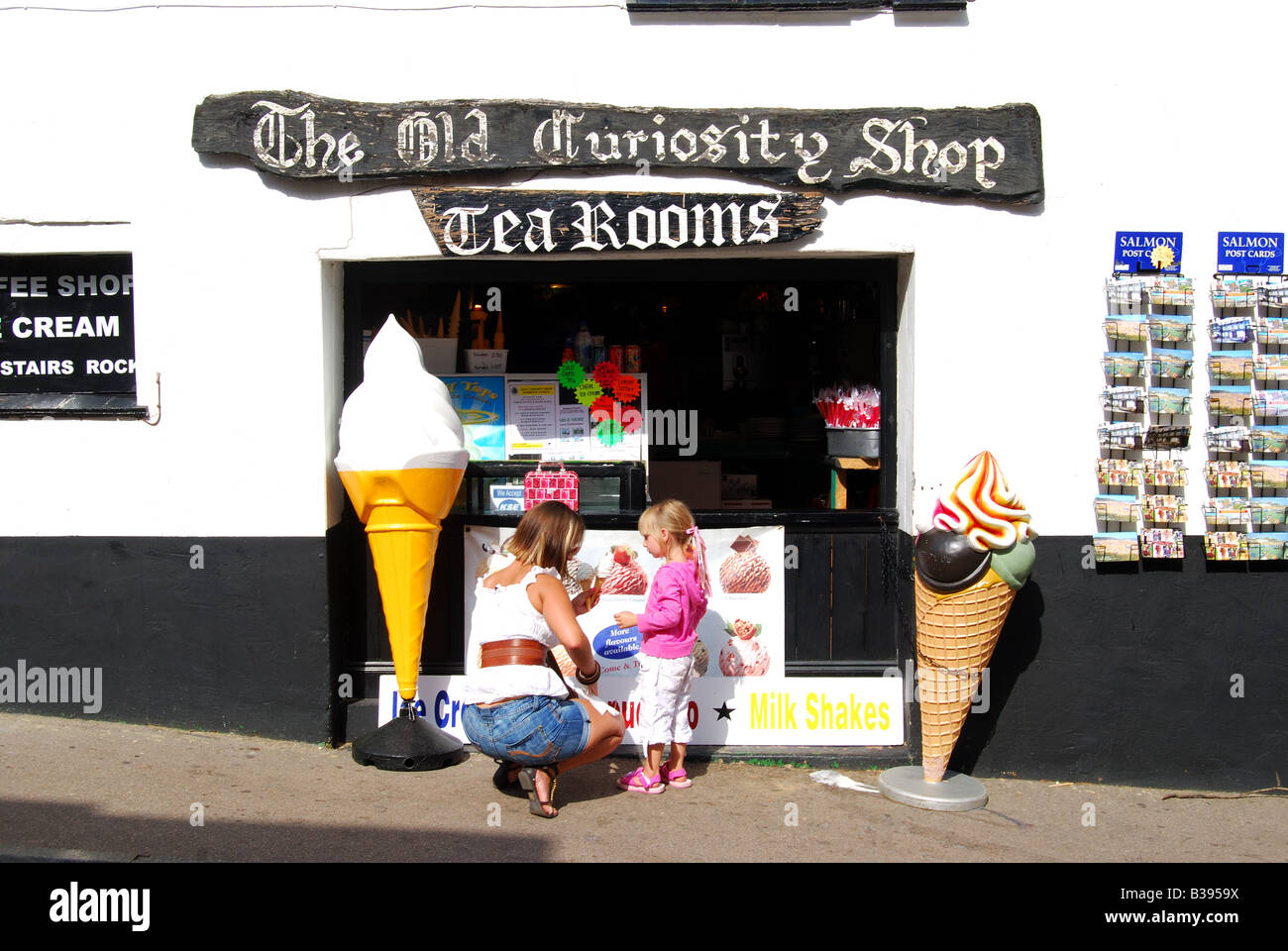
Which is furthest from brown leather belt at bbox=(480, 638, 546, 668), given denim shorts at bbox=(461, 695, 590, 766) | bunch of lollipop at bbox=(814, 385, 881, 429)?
bunch of lollipop at bbox=(814, 385, 881, 429)

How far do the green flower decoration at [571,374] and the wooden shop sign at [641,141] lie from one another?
3.82 ft

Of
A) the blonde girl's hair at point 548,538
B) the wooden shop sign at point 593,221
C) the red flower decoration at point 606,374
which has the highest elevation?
the wooden shop sign at point 593,221

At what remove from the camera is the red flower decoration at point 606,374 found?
6957 mm

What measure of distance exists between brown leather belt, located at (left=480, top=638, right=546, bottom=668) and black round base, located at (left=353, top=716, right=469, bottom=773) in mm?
1073

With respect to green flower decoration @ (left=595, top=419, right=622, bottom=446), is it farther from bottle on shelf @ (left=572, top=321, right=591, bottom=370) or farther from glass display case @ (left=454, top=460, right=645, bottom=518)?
bottle on shelf @ (left=572, top=321, right=591, bottom=370)

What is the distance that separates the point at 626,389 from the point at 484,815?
250 centimetres

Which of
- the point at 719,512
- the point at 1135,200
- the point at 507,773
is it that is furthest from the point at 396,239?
the point at 1135,200

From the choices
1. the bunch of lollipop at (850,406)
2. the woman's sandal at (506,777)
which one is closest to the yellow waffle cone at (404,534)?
the woman's sandal at (506,777)

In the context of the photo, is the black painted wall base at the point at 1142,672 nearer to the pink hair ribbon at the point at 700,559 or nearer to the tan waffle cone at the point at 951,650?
the tan waffle cone at the point at 951,650

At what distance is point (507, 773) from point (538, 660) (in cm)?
75

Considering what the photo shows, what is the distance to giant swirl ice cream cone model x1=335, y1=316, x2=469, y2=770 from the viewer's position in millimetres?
5953

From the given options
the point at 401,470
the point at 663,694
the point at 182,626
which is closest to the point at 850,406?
the point at 663,694

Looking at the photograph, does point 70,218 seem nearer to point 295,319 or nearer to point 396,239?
point 295,319

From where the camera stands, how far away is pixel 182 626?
6582 mm
